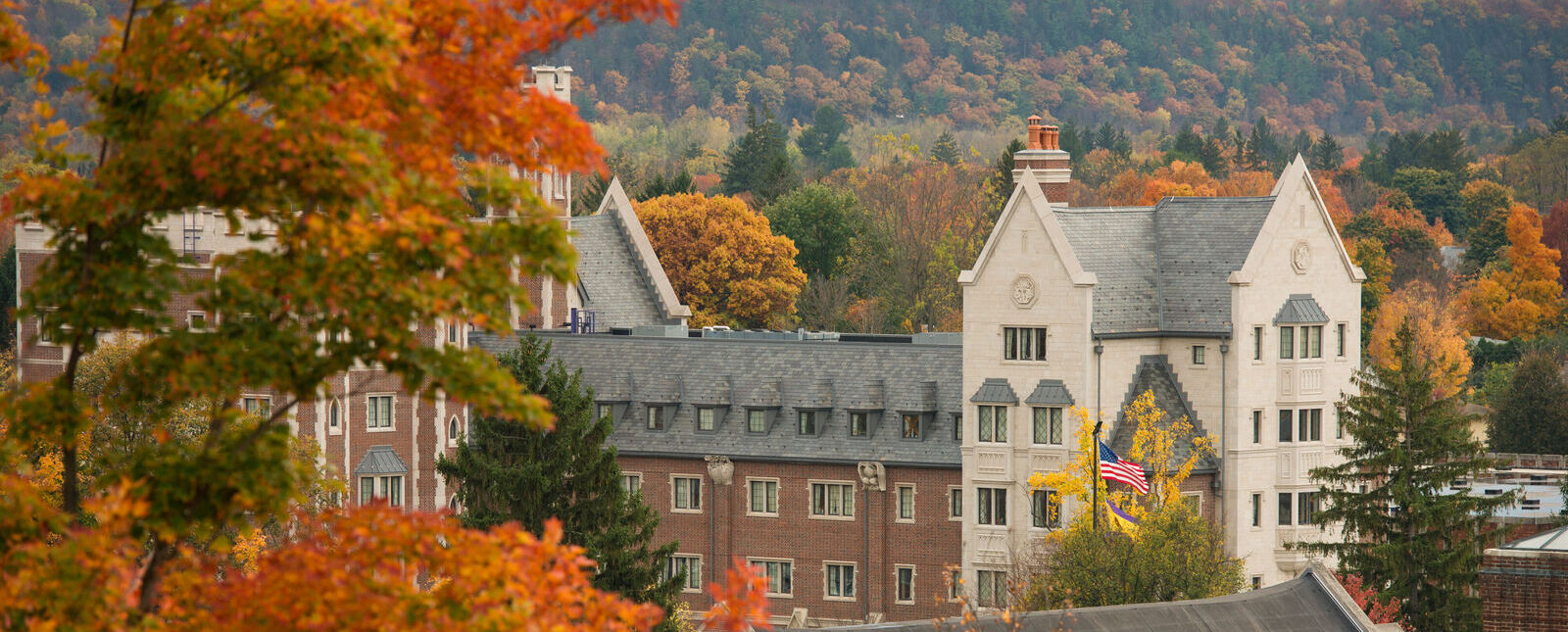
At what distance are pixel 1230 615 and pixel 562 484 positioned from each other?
78.7 feet

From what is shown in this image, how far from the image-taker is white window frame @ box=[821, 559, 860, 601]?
79.9 m

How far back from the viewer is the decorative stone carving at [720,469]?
8050 cm

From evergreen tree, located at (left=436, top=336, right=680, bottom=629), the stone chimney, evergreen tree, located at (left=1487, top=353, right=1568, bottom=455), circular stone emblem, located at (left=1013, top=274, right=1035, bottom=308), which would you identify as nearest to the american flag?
circular stone emblem, located at (left=1013, top=274, right=1035, bottom=308)

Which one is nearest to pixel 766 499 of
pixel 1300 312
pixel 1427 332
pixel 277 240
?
pixel 1300 312

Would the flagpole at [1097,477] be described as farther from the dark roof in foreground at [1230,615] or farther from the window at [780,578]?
the dark roof in foreground at [1230,615]

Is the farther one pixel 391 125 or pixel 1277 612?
pixel 1277 612

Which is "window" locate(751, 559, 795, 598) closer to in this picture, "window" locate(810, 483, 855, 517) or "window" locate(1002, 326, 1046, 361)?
"window" locate(810, 483, 855, 517)

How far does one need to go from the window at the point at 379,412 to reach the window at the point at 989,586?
21.9 metres

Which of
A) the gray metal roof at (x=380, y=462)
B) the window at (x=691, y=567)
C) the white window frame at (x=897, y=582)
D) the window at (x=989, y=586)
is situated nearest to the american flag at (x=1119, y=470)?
the window at (x=989, y=586)

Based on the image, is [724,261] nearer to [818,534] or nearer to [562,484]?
[818,534]

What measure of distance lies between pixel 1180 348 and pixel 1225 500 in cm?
525

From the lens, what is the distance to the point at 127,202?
18.8 m

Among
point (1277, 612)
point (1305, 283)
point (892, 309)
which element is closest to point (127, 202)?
point (1277, 612)

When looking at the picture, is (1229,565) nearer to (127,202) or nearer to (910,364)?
(910,364)
